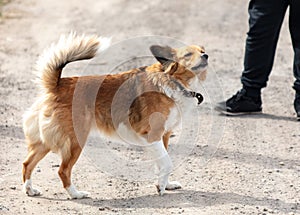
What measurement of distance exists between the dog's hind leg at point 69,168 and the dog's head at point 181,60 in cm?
91

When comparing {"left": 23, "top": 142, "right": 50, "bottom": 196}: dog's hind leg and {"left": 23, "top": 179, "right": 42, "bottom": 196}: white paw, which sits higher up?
{"left": 23, "top": 142, "right": 50, "bottom": 196}: dog's hind leg

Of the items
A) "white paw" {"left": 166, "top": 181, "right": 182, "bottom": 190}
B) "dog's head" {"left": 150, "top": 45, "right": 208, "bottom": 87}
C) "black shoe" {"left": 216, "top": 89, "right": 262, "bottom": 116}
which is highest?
"dog's head" {"left": 150, "top": 45, "right": 208, "bottom": 87}

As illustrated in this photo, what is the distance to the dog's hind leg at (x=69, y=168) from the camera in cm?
496

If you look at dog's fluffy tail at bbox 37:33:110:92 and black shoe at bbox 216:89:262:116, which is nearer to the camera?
dog's fluffy tail at bbox 37:33:110:92

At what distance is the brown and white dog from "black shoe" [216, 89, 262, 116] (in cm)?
182

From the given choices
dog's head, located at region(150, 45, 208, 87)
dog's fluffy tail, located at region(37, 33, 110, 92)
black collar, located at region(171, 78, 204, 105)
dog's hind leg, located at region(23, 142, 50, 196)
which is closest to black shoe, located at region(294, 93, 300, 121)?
black collar, located at region(171, 78, 204, 105)

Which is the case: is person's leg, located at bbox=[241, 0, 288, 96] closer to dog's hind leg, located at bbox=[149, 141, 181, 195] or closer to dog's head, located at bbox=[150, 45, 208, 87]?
dog's head, located at bbox=[150, 45, 208, 87]

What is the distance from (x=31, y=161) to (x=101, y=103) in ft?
2.22

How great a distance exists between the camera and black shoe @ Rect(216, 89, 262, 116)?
7.02m

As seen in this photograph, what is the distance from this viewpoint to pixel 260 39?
22.5 ft

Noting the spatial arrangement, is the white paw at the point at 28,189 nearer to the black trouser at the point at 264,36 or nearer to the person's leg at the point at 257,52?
the person's leg at the point at 257,52

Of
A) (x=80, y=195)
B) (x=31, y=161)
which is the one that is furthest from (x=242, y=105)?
(x=31, y=161)

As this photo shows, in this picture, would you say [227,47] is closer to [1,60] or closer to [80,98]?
[1,60]

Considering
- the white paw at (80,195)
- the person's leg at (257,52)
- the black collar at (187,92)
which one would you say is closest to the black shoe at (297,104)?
Result: the person's leg at (257,52)
